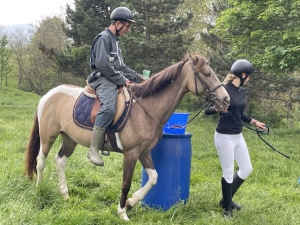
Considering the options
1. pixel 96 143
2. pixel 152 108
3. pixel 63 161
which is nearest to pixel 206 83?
pixel 152 108

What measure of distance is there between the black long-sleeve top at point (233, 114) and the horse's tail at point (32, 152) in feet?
9.15

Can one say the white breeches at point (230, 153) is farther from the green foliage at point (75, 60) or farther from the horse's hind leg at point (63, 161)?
the green foliage at point (75, 60)

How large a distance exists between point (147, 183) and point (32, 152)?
6.99 ft

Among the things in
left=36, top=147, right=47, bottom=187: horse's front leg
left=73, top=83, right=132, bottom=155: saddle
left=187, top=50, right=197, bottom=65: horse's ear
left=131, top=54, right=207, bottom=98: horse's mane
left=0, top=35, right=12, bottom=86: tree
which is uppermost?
left=187, top=50, right=197, bottom=65: horse's ear

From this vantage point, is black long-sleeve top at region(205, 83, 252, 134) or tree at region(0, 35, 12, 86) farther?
tree at region(0, 35, 12, 86)

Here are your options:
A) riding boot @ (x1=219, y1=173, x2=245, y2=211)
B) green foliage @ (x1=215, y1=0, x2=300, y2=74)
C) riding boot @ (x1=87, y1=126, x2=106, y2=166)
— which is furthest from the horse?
green foliage @ (x1=215, y1=0, x2=300, y2=74)

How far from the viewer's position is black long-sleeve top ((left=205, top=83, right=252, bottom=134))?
4.49 metres

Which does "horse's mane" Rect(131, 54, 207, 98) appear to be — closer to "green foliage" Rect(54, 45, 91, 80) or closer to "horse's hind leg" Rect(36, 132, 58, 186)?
"horse's hind leg" Rect(36, 132, 58, 186)

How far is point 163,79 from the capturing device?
4090 millimetres

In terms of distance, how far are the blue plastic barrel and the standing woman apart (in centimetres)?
48

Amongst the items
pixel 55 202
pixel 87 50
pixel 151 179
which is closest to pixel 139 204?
pixel 151 179

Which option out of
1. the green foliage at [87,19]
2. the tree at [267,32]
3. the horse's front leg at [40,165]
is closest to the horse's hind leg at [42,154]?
the horse's front leg at [40,165]

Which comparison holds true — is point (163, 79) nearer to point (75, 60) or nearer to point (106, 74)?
point (106, 74)

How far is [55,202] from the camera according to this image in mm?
4426
